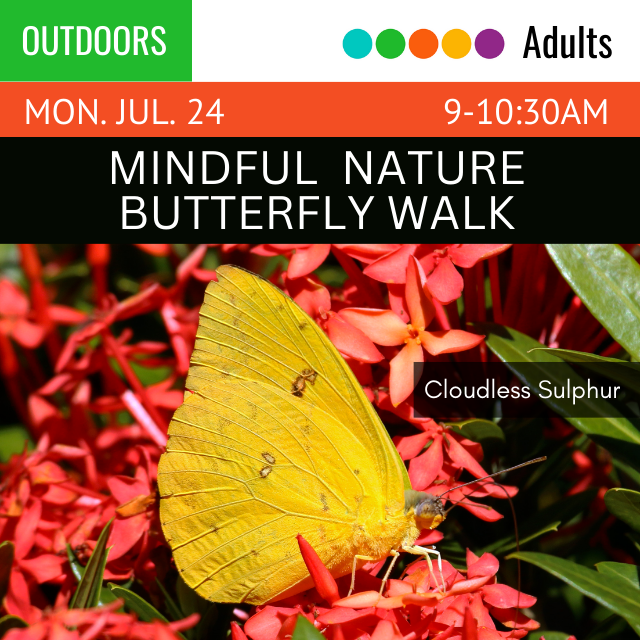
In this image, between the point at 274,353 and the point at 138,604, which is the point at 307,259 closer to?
the point at 274,353

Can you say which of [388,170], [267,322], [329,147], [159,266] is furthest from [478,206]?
[159,266]

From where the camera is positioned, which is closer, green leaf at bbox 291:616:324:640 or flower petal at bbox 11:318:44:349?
green leaf at bbox 291:616:324:640

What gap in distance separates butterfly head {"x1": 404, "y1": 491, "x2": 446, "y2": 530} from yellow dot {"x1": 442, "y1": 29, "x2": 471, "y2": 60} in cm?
66

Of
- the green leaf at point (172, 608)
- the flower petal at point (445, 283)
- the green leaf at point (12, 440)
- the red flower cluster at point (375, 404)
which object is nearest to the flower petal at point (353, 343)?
the red flower cluster at point (375, 404)

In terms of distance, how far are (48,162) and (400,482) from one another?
827 millimetres

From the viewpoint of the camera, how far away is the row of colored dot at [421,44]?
1073mm

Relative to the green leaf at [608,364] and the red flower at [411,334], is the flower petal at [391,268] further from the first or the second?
the green leaf at [608,364]

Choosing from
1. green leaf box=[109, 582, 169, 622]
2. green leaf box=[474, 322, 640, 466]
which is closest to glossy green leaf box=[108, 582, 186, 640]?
green leaf box=[109, 582, 169, 622]

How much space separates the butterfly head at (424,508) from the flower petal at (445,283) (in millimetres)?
237

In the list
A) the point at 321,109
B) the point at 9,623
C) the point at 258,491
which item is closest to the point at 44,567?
the point at 9,623

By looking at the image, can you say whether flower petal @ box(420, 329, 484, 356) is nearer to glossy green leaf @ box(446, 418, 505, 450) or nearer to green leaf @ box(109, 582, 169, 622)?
glossy green leaf @ box(446, 418, 505, 450)

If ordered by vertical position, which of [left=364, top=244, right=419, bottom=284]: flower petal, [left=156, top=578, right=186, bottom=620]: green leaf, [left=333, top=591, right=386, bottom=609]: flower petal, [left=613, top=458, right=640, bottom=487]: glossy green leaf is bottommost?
[left=156, top=578, right=186, bottom=620]: green leaf

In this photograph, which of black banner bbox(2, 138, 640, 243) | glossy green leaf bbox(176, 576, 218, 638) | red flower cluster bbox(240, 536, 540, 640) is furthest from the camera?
black banner bbox(2, 138, 640, 243)

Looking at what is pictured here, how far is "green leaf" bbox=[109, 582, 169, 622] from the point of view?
2.83 feet
